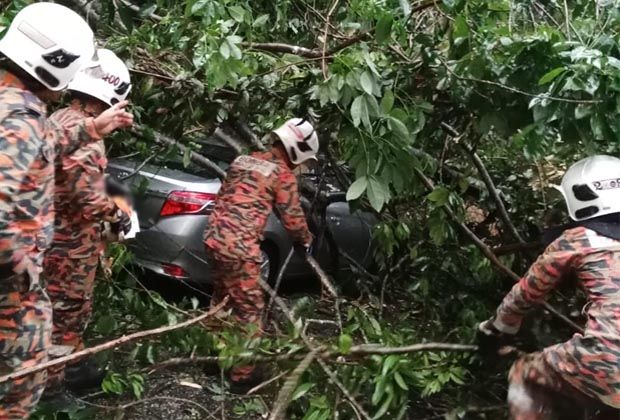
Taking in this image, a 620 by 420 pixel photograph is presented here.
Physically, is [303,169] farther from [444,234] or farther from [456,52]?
[456,52]

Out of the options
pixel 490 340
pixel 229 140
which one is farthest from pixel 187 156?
pixel 490 340

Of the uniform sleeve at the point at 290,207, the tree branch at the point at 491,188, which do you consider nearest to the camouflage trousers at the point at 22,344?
the uniform sleeve at the point at 290,207

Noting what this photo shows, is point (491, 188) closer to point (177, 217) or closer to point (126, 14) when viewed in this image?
point (177, 217)

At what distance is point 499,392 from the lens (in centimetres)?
378

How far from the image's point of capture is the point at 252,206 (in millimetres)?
4719

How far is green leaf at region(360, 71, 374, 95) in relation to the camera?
3.43 metres

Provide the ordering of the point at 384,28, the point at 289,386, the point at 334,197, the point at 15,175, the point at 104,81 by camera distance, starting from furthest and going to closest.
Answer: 1. the point at 334,197
2. the point at 104,81
3. the point at 384,28
4. the point at 289,386
5. the point at 15,175

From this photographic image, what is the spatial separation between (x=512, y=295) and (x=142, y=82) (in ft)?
8.67

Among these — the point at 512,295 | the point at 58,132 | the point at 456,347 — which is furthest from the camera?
the point at 456,347

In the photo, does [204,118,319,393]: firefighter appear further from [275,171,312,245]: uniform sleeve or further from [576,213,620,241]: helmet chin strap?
[576,213,620,241]: helmet chin strap

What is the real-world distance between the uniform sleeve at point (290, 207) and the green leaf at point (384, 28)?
1.39 metres

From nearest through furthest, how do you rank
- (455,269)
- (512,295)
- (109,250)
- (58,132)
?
(58,132) < (512,295) < (109,250) < (455,269)

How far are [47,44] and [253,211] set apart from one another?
2137 mm

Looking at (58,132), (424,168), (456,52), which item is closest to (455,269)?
(424,168)
